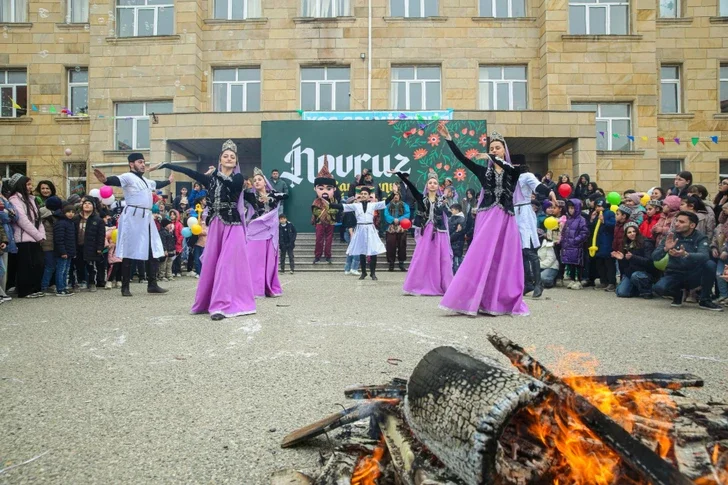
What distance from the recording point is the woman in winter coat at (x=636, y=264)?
32.8 feet

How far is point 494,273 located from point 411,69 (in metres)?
18.3

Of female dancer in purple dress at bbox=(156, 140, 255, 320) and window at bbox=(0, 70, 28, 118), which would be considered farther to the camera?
window at bbox=(0, 70, 28, 118)

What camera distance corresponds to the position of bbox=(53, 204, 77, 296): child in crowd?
33.6ft

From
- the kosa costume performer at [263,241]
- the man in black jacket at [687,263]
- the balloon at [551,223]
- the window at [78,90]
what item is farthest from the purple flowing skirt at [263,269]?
the window at [78,90]

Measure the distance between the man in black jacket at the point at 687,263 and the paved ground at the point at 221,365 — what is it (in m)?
0.45

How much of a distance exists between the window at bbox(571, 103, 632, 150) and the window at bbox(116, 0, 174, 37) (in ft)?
55.7

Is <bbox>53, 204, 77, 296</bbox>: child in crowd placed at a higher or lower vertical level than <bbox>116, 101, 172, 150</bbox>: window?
lower

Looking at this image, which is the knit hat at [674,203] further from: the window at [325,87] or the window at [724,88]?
the window at [724,88]

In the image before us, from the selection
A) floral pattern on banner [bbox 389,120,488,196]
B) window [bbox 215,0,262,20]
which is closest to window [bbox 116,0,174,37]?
window [bbox 215,0,262,20]

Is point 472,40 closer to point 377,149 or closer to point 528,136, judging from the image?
point 528,136

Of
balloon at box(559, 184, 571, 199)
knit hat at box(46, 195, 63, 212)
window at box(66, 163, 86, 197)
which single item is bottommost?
knit hat at box(46, 195, 63, 212)

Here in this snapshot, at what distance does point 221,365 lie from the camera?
14.8 ft

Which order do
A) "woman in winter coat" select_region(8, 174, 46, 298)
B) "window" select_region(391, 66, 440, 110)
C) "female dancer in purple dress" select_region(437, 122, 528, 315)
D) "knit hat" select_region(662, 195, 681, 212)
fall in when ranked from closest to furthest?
"female dancer in purple dress" select_region(437, 122, 528, 315), "woman in winter coat" select_region(8, 174, 46, 298), "knit hat" select_region(662, 195, 681, 212), "window" select_region(391, 66, 440, 110)

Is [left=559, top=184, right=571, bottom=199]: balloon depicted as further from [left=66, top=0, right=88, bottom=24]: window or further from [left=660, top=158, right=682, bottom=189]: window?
[left=66, top=0, right=88, bottom=24]: window
